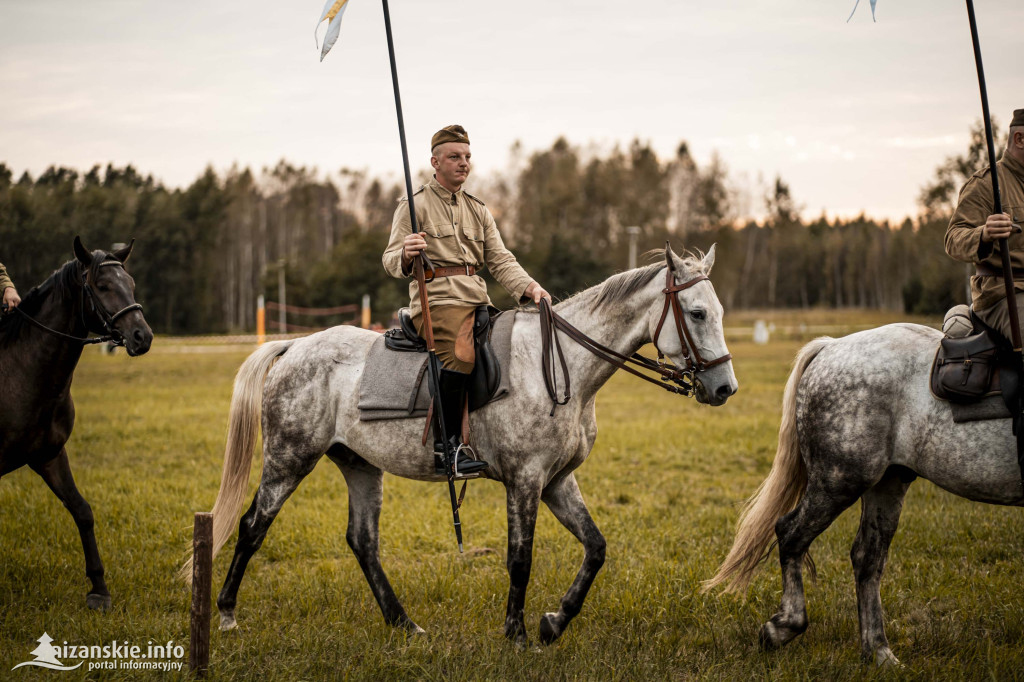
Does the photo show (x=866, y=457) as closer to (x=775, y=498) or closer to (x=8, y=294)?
(x=775, y=498)

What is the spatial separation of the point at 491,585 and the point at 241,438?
2267mm

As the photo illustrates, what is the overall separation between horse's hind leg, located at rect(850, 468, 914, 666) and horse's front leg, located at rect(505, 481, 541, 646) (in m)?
2.13

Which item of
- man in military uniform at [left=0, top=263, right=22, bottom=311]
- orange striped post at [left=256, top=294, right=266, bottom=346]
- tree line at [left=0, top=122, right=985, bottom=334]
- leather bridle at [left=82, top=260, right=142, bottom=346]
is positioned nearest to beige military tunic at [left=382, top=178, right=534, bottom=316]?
leather bridle at [left=82, top=260, right=142, bottom=346]

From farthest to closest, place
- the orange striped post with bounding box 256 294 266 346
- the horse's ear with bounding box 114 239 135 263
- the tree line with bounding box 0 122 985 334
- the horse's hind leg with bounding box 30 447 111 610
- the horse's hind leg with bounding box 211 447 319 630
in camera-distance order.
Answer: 1. the tree line with bounding box 0 122 985 334
2. the orange striped post with bounding box 256 294 266 346
3. the horse's ear with bounding box 114 239 135 263
4. the horse's hind leg with bounding box 30 447 111 610
5. the horse's hind leg with bounding box 211 447 319 630

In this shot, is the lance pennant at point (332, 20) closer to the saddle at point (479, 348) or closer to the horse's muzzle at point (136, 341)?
the saddle at point (479, 348)

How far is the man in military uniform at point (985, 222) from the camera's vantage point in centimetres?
424

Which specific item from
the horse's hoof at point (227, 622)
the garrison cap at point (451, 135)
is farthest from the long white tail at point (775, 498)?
the horse's hoof at point (227, 622)

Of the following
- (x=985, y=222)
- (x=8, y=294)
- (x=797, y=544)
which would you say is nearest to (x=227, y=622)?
(x=8, y=294)

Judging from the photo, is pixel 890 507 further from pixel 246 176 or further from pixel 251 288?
pixel 246 176

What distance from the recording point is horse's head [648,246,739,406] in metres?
4.39

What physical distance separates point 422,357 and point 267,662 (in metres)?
2.11

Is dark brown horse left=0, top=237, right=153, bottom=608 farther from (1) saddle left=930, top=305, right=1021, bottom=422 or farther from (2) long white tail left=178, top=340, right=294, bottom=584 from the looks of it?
(1) saddle left=930, top=305, right=1021, bottom=422

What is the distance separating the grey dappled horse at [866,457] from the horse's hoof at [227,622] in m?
3.28

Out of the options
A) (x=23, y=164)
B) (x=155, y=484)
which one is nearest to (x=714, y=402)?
(x=155, y=484)
